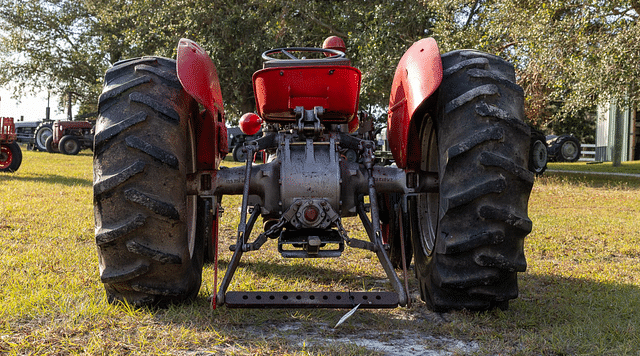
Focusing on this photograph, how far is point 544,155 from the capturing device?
14.1 metres

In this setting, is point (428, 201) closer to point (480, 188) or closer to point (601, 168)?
point (480, 188)

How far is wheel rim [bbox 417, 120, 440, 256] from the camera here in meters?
3.59

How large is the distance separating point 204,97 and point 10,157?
12888mm

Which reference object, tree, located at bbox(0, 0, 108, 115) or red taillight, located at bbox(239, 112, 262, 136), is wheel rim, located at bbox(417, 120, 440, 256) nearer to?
red taillight, located at bbox(239, 112, 262, 136)

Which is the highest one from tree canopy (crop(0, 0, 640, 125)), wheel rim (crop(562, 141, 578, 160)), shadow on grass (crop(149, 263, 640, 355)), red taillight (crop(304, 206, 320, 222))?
tree canopy (crop(0, 0, 640, 125))

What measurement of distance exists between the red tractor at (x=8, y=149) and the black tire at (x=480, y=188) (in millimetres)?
13275

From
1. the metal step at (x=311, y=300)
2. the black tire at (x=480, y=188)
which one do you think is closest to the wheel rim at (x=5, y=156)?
the metal step at (x=311, y=300)

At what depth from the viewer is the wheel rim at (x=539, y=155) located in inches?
542

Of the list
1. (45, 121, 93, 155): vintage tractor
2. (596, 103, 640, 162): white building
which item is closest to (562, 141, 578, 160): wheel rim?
(596, 103, 640, 162): white building

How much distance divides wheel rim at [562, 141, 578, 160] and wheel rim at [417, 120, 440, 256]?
17.6 meters

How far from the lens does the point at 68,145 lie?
25891mm

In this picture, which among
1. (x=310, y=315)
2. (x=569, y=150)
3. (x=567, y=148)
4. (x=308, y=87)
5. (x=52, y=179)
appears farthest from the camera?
(x=569, y=150)

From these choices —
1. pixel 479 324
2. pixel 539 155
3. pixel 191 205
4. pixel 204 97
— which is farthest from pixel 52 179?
pixel 539 155

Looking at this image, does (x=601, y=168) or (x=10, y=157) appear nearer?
(x=10, y=157)
